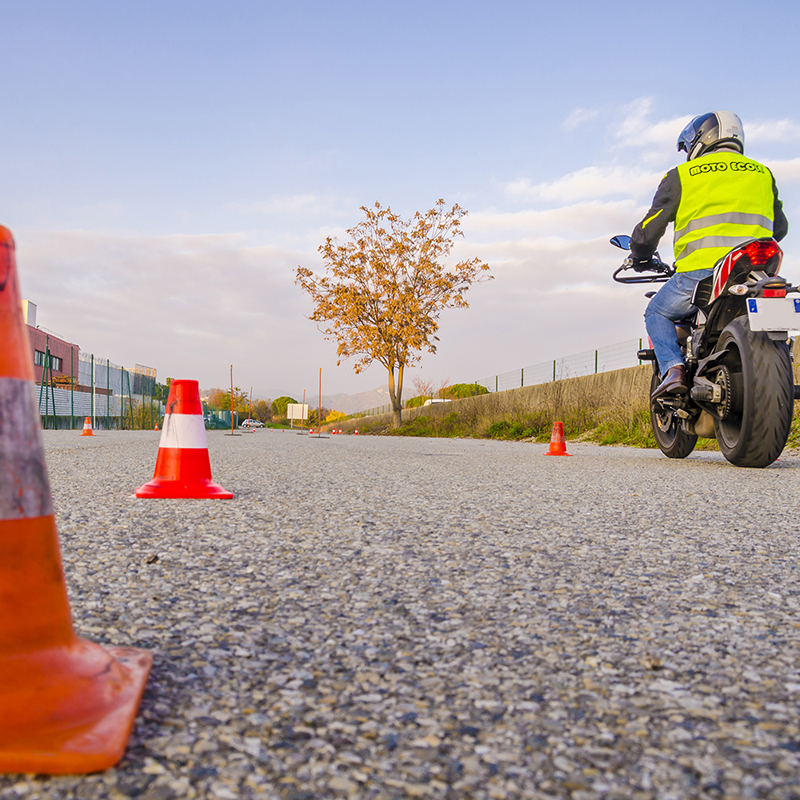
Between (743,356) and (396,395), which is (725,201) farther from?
(396,395)

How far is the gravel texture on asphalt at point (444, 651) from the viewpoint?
90 centimetres

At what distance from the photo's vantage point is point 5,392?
3.46ft

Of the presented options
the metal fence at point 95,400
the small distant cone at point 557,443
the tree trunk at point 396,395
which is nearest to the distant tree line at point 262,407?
the metal fence at point 95,400

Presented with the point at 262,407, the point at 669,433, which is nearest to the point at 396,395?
the point at 669,433

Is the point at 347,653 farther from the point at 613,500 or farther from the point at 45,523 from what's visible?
the point at 613,500

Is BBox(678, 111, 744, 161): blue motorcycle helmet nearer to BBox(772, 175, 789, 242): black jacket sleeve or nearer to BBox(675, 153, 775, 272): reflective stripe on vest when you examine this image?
BBox(675, 153, 775, 272): reflective stripe on vest

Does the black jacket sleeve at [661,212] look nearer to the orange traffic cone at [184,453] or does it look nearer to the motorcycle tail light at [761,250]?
the motorcycle tail light at [761,250]

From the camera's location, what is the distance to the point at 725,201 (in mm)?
5035

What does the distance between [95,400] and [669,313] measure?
2972 cm

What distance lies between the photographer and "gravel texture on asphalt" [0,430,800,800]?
897 mm

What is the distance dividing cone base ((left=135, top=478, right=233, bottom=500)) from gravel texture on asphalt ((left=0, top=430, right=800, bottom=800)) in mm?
408

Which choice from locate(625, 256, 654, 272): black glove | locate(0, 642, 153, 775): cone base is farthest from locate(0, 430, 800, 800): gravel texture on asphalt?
locate(625, 256, 654, 272): black glove

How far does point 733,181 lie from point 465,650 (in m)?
4.92

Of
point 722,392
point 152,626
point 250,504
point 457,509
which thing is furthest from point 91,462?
point 722,392
